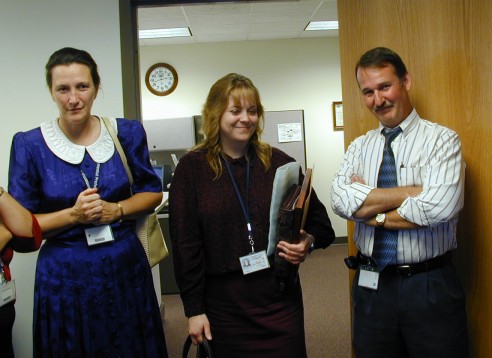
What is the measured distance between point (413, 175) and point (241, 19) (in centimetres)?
395

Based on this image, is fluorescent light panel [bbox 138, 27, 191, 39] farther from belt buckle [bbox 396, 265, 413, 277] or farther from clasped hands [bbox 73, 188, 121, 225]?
belt buckle [bbox 396, 265, 413, 277]

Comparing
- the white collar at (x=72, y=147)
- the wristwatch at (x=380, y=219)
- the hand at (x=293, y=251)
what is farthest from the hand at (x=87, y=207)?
the wristwatch at (x=380, y=219)

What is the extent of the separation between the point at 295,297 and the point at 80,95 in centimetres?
97

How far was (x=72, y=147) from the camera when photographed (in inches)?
57.5

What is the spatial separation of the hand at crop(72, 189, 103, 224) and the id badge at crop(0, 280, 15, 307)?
A: 264 millimetres

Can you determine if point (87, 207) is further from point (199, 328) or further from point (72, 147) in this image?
point (199, 328)

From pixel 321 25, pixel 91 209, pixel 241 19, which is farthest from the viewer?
pixel 321 25

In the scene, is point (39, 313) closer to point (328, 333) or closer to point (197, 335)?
point (197, 335)

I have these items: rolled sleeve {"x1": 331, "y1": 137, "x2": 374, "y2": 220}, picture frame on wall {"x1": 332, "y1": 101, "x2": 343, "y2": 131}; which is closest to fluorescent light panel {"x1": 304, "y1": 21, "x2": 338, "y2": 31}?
picture frame on wall {"x1": 332, "y1": 101, "x2": 343, "y2": 131}

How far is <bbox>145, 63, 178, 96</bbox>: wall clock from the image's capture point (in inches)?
230

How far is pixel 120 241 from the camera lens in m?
1.50

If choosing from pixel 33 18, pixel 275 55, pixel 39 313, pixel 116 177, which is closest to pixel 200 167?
pixel 116 177

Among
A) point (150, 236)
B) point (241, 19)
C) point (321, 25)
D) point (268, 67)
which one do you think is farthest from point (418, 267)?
point (268, 67)

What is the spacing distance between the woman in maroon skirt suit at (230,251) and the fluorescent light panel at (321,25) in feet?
13.8
